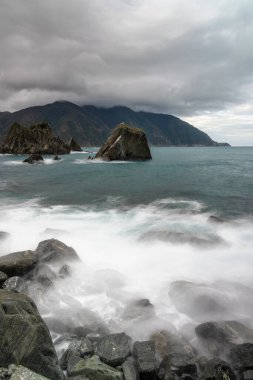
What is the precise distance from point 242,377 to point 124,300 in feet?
17.2

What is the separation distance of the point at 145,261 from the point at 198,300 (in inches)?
191

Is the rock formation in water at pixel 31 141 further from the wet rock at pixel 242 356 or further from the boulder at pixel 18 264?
the wet rock at pixel 242 356

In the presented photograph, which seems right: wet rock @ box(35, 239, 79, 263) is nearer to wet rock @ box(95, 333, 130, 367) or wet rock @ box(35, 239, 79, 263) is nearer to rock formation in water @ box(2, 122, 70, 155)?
wet rock @ box(95, 333, 130, 367)

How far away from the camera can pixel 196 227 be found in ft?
72.7

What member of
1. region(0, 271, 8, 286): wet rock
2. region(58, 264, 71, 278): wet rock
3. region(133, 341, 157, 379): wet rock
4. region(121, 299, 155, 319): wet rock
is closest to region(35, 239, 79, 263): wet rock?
region(58, 264, 71, 278): wet rock

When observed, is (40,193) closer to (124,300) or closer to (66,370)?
(124,300)

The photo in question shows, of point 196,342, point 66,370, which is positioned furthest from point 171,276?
point 66,370

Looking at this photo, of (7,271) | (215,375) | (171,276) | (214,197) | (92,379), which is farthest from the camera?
(214,197)

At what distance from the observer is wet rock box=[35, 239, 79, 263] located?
575 inches

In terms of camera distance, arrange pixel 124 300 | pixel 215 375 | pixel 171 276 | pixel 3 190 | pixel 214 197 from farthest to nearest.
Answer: pixel 3 190 → pixel 214 197 → pixel 171 276 → pixel 124 300 → pixel 215 375

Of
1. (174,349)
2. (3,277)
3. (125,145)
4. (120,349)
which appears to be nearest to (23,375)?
(120,349)

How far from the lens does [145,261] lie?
53.2 feet

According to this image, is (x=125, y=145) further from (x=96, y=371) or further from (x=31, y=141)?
(x=96, y=371)

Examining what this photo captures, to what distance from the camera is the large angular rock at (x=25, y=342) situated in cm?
696
